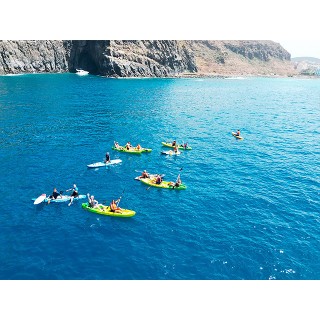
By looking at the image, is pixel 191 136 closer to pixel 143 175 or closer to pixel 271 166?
pixel 271 166

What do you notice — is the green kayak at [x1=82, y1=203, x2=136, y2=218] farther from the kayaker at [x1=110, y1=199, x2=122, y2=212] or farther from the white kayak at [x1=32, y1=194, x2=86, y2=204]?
the white kayak at [x1=32, y1=194, x2=86, y2=204]

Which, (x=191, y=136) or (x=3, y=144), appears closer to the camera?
(x=3, y=144)

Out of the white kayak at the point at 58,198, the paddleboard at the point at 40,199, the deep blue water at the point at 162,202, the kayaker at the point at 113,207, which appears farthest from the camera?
the white kayak at the point at 58,198

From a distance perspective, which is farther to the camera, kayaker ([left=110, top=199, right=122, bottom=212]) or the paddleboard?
the paddleboard

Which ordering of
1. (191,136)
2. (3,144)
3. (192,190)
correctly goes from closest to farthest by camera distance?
1. (192,190)
2. (3,144)
3. (191,136)

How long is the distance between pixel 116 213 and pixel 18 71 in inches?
6841

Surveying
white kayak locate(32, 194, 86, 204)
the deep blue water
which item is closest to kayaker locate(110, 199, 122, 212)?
the deep blue water

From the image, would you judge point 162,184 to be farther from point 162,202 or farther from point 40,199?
point 40,199

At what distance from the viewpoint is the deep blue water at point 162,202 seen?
3166 centimetres

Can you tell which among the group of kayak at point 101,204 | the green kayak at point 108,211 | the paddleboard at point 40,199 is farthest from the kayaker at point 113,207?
the paddleboard at point 40,199

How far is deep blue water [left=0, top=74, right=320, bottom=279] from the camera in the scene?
3166 cm

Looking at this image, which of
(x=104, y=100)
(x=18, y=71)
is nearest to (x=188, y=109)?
(x=104, y=100)

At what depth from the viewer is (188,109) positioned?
108875 millimetres

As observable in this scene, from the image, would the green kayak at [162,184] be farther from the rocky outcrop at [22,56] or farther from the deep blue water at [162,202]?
the rocky outcrop at [22,56]
